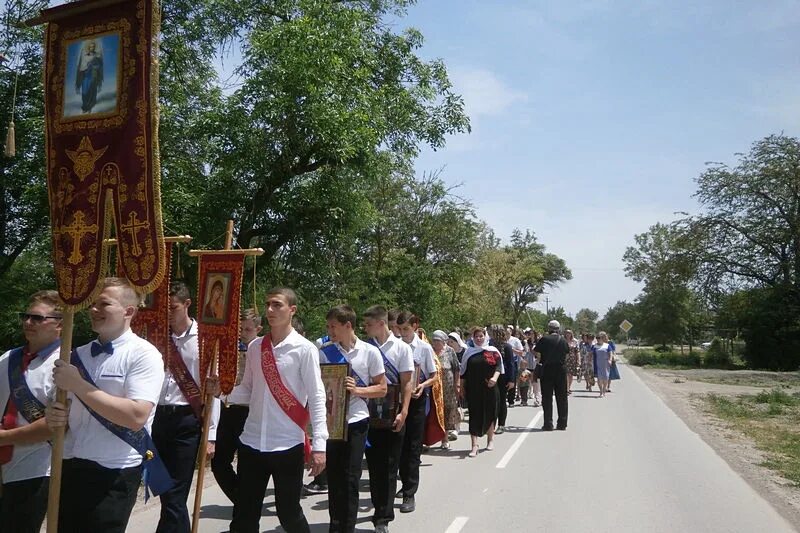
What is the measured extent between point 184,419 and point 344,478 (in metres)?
1.33

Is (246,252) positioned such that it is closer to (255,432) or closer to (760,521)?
(255,432)

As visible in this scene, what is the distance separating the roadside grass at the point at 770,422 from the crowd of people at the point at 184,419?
19.7 ft

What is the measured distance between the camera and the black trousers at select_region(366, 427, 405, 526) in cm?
644

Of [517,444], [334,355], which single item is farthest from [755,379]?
[334,355]

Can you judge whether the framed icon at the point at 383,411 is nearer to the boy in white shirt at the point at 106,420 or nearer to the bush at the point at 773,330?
the boy in white shirt at the point at 106,420

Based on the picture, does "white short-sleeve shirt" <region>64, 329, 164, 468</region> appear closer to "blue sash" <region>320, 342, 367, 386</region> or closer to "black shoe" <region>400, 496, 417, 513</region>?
"blue sash" <region>320, 342, 367, 386</region>

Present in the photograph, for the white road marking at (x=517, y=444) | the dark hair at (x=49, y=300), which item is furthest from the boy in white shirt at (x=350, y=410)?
the white road marking at (x=517, y=444)

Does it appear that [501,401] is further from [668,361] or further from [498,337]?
[668,361]

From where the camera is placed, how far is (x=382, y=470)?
6559 millimetres

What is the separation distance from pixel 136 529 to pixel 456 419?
655 cm

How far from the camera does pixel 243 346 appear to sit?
7.30 meters

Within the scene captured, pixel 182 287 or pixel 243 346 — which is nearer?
pixel 182 287

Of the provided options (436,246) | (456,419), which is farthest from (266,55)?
(436,246)

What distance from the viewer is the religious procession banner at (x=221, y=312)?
5602mm
